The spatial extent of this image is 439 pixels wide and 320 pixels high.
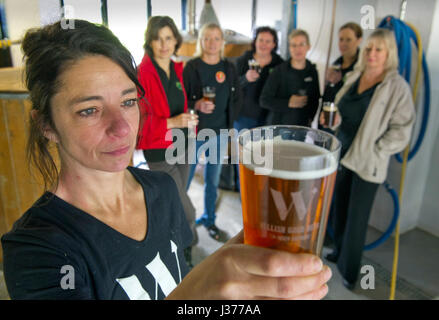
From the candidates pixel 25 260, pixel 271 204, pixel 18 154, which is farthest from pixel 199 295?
pixel 18 154

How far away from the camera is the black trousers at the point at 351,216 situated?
2.48m

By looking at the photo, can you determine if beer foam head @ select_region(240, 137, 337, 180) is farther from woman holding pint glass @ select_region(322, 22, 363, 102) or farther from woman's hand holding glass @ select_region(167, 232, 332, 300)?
woman holding pint glass @ select_region(322, 22, 363, 102)

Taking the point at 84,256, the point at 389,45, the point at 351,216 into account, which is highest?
the point at 389,45

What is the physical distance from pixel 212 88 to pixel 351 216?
1.51 meters

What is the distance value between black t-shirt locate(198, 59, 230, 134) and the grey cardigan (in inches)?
46.0

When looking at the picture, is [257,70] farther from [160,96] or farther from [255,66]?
[160,96]

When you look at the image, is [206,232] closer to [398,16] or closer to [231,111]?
[231,111]

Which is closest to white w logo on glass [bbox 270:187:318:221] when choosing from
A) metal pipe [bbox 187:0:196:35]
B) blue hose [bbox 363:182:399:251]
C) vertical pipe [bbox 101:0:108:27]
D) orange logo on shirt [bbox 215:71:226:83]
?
vertical pipe [bbox 101:0:108:27]

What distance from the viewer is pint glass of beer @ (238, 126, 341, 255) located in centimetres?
51

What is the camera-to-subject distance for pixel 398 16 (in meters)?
3.05

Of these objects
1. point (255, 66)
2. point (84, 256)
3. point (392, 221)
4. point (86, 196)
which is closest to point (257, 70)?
point (255, 66)

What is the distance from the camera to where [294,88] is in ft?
9.98
